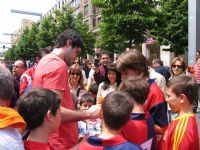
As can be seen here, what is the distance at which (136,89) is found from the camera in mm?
2846

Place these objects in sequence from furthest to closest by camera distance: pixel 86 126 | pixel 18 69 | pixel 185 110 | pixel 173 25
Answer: pixel 173 25 < pixel 18 69 < pixel 86 126 < pixel 185 110

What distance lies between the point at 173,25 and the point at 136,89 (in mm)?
22059

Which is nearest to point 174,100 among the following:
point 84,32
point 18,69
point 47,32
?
point 18,69

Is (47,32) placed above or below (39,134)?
above

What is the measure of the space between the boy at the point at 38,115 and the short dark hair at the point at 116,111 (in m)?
0.34

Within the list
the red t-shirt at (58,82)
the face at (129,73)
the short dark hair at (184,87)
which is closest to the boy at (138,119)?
the face at (129,73)

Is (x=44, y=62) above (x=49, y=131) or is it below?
above

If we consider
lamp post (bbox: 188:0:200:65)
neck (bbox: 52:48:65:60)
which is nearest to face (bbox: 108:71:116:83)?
neck (bbox: 52:48:65:60)

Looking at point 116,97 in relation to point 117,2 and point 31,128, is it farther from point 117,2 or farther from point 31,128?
point 117,2

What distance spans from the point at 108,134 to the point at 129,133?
1.09ft

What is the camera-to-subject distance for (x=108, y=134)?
247 centimetres

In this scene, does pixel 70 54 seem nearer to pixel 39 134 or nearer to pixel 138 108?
pixel 138 108

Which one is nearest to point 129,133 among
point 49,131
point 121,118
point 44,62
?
point 121,118

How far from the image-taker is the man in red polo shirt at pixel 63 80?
3015mm
